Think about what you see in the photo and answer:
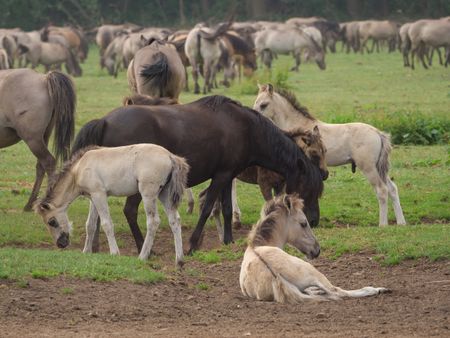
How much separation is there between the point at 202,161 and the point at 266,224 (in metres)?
2.14

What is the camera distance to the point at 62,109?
1393cm

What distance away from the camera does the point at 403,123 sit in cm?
2048

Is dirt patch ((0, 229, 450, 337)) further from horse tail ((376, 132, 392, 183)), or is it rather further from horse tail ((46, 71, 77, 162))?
horse tail ((46, 71, 77, 162))

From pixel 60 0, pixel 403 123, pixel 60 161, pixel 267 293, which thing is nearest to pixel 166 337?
pixel 267 293

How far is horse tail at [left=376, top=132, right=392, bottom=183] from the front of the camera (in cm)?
1366

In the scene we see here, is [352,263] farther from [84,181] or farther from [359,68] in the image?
[359,68]

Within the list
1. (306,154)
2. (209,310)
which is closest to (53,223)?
(209,310)

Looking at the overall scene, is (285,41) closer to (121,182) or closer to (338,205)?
(338,205)

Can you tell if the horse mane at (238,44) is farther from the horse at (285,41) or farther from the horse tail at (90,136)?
the horse tail at (90,136)

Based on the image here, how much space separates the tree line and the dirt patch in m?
56.2

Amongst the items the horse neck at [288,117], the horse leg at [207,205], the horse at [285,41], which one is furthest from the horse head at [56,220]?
the horse at [285,41]

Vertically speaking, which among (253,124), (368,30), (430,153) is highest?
(253,124)

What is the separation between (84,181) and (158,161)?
0.81m

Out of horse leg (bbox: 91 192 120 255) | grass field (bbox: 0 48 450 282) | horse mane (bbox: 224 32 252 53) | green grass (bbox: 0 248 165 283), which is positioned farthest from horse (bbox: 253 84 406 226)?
horse mane (bbox: 224 32 252 53)
